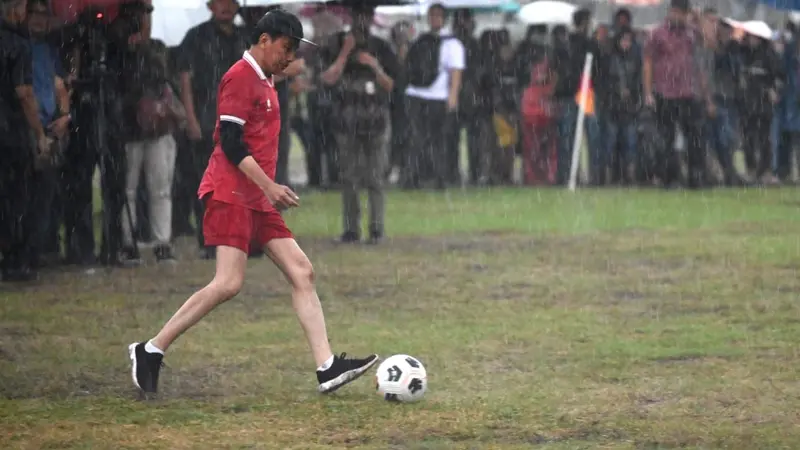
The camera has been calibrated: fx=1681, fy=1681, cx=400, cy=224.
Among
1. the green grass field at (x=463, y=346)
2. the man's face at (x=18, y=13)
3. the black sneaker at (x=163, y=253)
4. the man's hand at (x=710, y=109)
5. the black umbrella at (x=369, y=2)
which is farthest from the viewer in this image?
the man's hand at (x=710, y=109)

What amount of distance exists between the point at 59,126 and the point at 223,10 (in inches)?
71.6

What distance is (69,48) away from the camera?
1373 cm

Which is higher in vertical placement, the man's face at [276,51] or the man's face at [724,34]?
the man's face at [276,51]

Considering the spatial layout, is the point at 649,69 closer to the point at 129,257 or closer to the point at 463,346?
the point at 129,257

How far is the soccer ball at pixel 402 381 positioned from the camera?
8016 mm

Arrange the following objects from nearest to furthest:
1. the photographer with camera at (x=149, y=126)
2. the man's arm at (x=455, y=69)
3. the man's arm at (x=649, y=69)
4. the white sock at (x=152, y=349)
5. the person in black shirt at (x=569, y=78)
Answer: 1. the white sock at (x=152, y=349)
2. the photographer with camera at (x=149, y=126)
3. the man's arm at (x=649, y=69)
4. the man's arm at (x=455, y=69)
5. the person in black shirt at (x=569, y=78)

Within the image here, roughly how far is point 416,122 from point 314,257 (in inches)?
329

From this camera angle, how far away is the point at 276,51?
806 cm

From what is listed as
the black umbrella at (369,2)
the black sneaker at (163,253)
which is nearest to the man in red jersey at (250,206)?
the black sneaker at (163,253)

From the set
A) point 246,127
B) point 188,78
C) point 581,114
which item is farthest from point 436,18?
point 246,127

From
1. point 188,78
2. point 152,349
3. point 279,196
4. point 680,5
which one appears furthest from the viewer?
point 680,5

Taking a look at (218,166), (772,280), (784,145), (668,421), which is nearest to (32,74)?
(218,166)

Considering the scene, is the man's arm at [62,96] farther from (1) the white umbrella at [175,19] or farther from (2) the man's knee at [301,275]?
(2) the man's knee at [301,275]

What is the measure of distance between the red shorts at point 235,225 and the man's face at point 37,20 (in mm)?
5285
